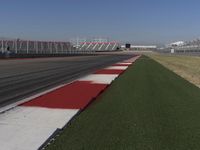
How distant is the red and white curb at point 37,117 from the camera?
231 inches

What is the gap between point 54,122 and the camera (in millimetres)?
7305

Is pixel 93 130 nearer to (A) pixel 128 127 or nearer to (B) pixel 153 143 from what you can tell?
(A) pixel 128 127

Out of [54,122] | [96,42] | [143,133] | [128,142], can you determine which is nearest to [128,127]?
[143,133]

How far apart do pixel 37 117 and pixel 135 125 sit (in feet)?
7.51

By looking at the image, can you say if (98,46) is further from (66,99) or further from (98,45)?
(66,99)

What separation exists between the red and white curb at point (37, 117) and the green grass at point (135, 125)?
13.2 inches

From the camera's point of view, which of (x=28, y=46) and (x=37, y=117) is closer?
(x=37, y=117)

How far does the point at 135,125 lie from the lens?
7.19 metres

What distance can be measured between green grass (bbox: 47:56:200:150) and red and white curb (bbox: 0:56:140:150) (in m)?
0.33

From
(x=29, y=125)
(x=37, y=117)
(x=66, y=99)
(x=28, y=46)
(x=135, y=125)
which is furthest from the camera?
(x=28, y=46)

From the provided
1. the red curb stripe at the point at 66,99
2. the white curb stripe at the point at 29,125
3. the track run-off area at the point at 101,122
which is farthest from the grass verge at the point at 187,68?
the white curb stripe at the point at 29,125

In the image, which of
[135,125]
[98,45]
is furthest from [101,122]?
[98,45]

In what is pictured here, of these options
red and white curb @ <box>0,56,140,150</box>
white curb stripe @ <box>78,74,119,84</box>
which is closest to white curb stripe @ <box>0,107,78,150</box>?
red and white curb @ <box>0,56,140,150</box>

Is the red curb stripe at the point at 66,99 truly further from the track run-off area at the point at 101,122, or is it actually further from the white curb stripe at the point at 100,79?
the white curb stripe at the point at 100,79
